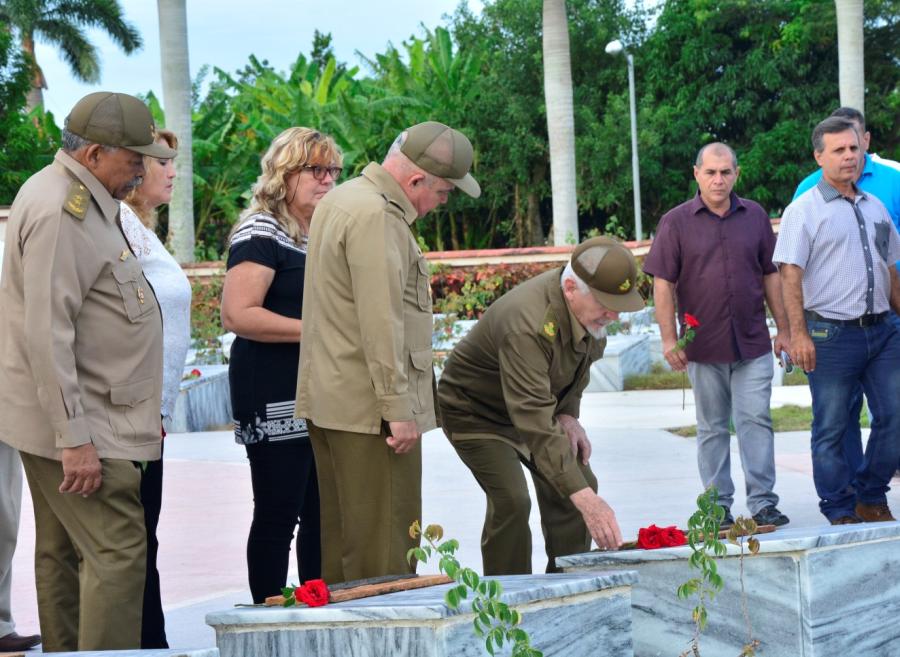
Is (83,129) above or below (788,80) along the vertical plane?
below

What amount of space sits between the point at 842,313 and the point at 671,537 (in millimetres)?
2651

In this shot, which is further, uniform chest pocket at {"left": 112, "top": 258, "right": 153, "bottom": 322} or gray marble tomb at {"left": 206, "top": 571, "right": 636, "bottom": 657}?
uniform chest pocket at {"left": 112, "top": 258, "right": 153, "bottom": 322}

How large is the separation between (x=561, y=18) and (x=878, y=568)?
17.6 metres

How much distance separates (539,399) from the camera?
4.82 metres

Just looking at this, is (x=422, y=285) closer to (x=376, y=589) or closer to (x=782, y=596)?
(x=376, y=589)

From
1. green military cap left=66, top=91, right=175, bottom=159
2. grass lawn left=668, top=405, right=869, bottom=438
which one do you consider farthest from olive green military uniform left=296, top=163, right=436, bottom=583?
grass lawn left=668, top=405, right=869, bottom=438

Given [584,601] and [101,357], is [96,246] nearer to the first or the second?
[101,357]

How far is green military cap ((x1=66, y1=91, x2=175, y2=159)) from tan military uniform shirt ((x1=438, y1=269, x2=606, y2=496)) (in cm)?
154

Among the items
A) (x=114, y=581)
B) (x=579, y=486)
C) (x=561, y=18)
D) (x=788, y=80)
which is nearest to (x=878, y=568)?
(x=579, y=486)

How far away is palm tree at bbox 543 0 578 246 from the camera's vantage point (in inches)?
813

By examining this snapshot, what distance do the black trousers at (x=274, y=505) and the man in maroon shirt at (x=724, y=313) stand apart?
2.57m

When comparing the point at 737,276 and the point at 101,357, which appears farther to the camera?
the point at 737,276

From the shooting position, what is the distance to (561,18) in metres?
21.0

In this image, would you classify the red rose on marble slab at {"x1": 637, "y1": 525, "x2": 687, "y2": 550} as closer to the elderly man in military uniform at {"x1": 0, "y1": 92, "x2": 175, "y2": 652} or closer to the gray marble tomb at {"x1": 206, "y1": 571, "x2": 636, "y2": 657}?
the gray marble tomb at {"x1": 206, "y1": 571, "x2": 636, "y2": 657}
